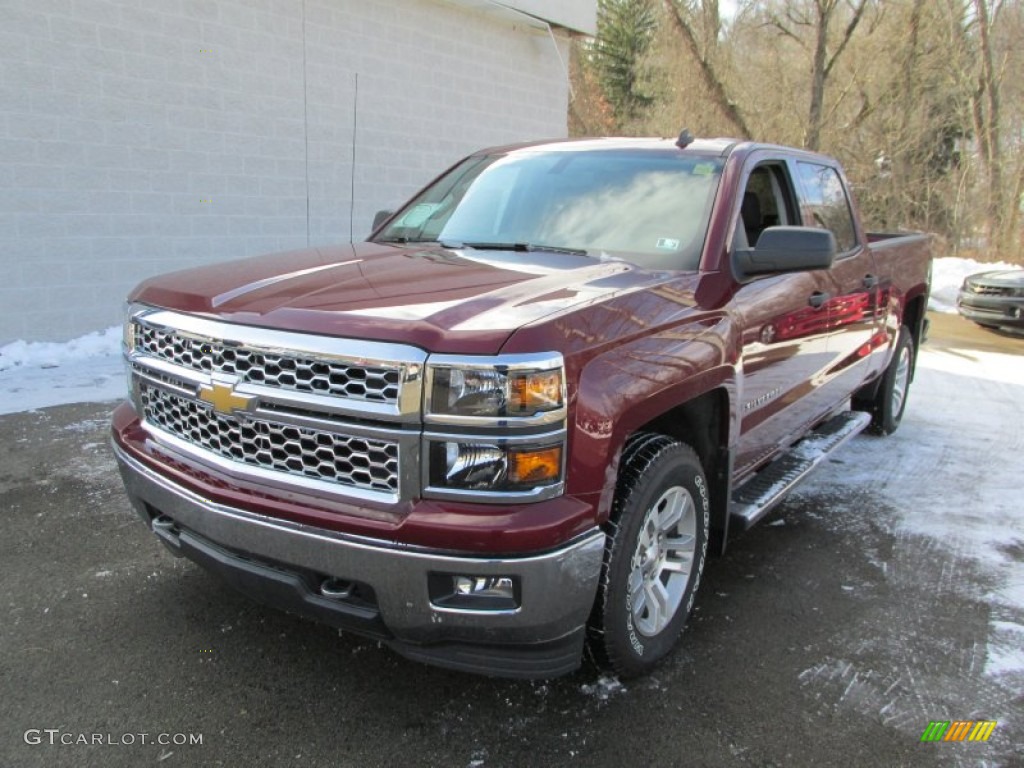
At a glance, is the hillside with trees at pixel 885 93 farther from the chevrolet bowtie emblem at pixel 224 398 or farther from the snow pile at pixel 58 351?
the chevrolet bowtie emblem at pixel 224 398

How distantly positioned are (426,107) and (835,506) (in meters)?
8.01

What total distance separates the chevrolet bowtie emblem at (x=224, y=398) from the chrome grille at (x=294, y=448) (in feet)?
0.12

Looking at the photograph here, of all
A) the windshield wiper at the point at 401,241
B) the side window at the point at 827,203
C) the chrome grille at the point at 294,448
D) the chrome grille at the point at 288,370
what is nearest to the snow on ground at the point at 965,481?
the side window at the point at 827,203

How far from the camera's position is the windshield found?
10.9ft

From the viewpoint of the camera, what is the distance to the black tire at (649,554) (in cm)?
251

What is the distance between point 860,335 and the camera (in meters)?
4.75

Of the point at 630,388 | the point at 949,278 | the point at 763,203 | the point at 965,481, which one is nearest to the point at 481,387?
the point at 630,388

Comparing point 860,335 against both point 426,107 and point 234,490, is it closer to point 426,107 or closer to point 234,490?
point 234,490

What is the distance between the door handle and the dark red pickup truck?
7.2 inches

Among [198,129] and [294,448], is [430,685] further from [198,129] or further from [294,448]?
[198,129]

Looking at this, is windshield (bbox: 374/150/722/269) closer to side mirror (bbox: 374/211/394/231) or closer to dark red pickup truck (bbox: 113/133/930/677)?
dark red pickup truck (bbox: 113/133/930/677)

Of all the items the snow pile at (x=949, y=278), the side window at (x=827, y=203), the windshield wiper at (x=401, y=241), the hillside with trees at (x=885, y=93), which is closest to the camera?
the windshield wiper at (x=401, y=241)

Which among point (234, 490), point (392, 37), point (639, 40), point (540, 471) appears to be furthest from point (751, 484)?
point (639, 40)

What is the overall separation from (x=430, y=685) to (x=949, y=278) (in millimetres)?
15891
